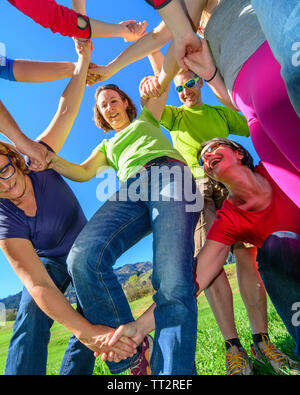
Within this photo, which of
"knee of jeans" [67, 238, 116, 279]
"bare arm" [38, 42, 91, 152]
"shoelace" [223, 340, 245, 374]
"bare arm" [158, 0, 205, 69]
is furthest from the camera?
"bare arm" [38, 42, 91, 152]

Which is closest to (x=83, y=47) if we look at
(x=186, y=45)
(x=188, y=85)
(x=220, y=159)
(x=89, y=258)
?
(x=188, y=85)

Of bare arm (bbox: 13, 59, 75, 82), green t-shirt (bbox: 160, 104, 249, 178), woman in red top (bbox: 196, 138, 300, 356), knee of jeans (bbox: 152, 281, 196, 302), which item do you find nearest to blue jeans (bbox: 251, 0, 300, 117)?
knee of jeans (bbox: 152, 281, 196, 302)

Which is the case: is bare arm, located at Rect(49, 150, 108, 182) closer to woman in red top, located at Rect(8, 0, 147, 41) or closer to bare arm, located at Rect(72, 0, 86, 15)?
woman in red top, located at Rect(8, 0, 147, 41)

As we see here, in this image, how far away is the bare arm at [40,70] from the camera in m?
3.02

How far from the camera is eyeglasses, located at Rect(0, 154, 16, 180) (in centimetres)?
249

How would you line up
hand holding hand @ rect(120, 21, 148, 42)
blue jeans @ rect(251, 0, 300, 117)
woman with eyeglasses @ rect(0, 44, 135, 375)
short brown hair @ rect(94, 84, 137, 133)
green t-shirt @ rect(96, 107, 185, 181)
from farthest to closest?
hand holding hand @ rect(120, 21, 148, 42), short brown hair @ rect(94, 84, 137, 133), green t-shirt @ rect(96, 107, 185, 181), woman with eyeglasses @ rect(0, 44, 135, 375), blue jeans @ rect(251, 0, 300, 117)

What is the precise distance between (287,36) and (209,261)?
1.63 m

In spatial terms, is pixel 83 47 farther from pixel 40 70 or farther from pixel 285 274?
pixel 285 274

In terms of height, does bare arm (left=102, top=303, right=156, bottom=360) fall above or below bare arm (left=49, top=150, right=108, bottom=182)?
below

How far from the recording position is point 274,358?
2428mm

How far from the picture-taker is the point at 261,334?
2604 millimetres

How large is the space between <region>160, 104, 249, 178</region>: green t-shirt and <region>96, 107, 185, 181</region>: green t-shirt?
632mm

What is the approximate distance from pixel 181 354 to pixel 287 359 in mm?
1231
